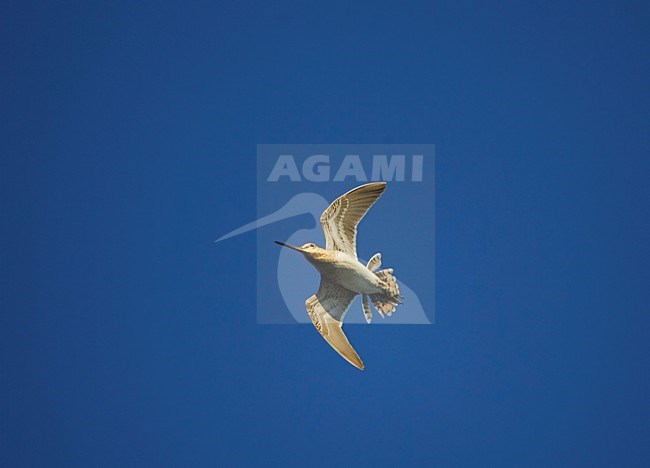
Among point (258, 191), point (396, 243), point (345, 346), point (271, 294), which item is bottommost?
point (345, 346)

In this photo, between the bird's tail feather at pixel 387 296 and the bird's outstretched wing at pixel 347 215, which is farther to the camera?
the bird's tail feather at pixel 387 296

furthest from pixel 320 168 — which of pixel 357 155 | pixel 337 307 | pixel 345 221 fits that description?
pixel 337 307

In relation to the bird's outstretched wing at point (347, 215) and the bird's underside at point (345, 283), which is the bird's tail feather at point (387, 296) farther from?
the bird's outstretched wing at point (347, 215)

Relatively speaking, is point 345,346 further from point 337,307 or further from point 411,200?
point 411,200

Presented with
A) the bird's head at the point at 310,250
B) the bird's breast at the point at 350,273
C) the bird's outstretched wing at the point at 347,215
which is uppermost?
the bird's outstretched wing at the point at 347,215

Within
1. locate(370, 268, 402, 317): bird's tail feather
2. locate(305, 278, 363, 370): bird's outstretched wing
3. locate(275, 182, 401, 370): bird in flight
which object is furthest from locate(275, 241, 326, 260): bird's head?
locate(370, 268, 402, 317): bird's tail feather

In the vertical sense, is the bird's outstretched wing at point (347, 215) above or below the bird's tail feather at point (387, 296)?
above

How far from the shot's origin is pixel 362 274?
3.93 meters

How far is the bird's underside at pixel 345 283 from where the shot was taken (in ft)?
12.7

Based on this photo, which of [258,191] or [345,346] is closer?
[345,346]

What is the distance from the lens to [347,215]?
3.90m

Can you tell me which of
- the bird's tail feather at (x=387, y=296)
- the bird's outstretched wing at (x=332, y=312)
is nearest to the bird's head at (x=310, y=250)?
the bird's outstretched wing at (x=332, y=312)

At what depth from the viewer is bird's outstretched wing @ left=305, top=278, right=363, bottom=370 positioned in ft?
13.3

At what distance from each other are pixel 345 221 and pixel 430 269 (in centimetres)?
64
